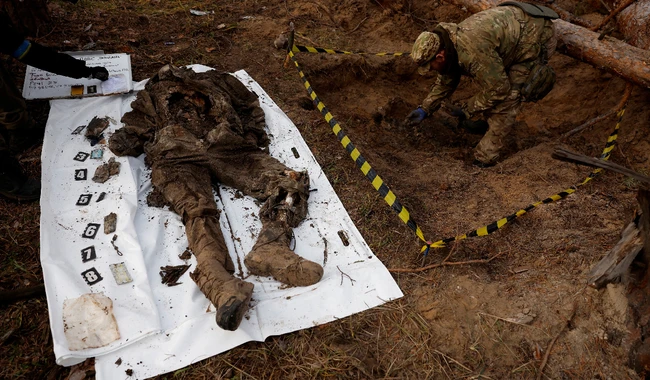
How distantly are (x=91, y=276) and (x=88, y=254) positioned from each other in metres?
0.23

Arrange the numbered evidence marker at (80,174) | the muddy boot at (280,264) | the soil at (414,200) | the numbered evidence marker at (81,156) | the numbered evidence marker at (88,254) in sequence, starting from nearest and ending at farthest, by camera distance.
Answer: the soil at (414,200) → the muddy boot at (280,264) → the numbered evidence marker at (88,254) → the numbered evidence marker at (80,174) → the numbered evidence marker at (81,156)

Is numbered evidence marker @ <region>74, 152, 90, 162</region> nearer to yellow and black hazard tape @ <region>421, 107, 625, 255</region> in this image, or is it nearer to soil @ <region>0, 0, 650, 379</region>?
soil @ <region>0, 0, 650, 379</region>

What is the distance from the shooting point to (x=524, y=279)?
3121mm

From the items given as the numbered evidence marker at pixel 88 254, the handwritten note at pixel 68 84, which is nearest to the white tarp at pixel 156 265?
the numbered evidence marker at pixel 88 254

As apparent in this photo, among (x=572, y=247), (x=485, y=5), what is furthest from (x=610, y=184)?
(x=485, y=5)

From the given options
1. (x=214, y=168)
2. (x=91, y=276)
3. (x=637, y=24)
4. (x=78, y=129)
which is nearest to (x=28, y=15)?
(x=78, y=129)

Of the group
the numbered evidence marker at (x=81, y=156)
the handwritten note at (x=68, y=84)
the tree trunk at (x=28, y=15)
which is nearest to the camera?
the numbered evidence marker at (x=81, y=156)

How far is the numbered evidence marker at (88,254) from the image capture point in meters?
3.23

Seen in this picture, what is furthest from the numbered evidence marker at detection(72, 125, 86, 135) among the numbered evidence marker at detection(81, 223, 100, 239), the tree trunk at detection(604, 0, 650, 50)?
the tree trunk at detection(604, 0, 650, 50)

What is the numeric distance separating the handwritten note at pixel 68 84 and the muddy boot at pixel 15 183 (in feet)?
4.07

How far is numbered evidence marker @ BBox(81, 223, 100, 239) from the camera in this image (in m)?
3.39

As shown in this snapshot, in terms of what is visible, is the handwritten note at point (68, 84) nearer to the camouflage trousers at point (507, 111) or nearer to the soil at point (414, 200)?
the soil at point (414, 200)

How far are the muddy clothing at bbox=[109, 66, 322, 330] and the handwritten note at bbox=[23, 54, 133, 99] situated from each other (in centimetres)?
89

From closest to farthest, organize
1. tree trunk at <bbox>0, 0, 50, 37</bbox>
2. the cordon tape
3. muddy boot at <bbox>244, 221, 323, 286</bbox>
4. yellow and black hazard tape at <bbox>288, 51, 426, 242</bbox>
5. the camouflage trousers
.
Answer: muddy boot at <bbox>244, 221, 323, 286</bbox> < the cordon tape < yellow and black hazard tape at <bbox>288, 51, 426, 242</bbox> < the camouflage trousers < tree trunk at <bbox>0, 0, 50, 37</bbox>
